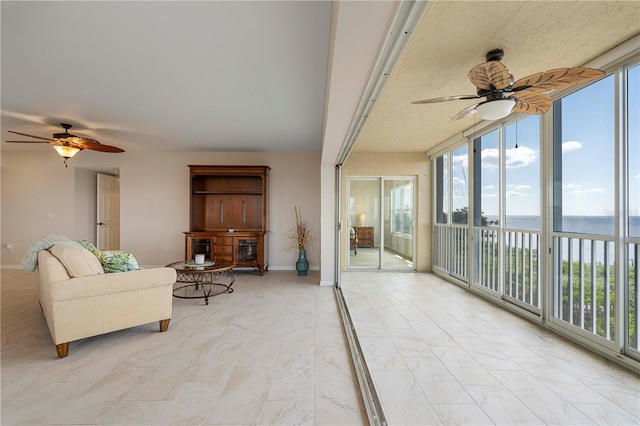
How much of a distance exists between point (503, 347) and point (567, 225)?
1376mm

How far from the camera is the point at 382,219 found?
5992mm

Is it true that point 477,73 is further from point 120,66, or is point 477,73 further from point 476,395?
point 120,66

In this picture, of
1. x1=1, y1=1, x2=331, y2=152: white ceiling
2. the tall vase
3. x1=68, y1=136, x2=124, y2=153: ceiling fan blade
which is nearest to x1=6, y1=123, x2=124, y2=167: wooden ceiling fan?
x1=68, y1=136, x2=124, y2=153: ceiling fan blade

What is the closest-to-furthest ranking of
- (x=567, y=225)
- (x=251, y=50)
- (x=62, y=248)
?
1. (x=251, y=50)
2. (x=62, y=248)
3. (x=567, y=225)

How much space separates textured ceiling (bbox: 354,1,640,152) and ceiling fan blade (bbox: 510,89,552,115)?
345 mm

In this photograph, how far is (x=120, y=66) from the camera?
2697 millimetres

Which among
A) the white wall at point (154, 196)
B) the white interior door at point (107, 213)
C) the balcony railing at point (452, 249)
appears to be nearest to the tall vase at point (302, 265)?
the white wall at point (154, 196)

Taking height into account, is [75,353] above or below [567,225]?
below

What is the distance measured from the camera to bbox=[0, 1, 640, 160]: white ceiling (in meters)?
1.88

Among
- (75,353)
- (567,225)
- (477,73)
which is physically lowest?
(75,353)

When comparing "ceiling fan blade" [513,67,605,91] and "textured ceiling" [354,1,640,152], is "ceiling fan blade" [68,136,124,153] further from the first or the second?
"ceiling fan blade" [513,67,605,91]

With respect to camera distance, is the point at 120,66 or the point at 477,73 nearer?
the point at 477,73

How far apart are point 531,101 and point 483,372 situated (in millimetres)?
2144

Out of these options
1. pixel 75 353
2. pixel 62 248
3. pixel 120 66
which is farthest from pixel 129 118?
pixel 75 353
